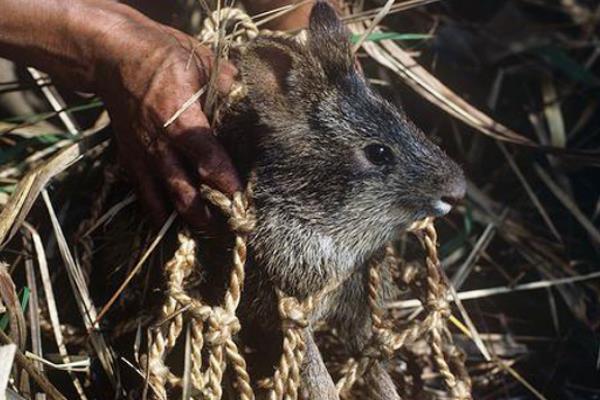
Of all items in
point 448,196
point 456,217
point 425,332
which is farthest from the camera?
point 456,217

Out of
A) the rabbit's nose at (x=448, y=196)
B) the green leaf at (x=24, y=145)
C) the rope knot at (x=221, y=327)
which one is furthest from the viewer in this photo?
the green leaf at (x=24, y=145)

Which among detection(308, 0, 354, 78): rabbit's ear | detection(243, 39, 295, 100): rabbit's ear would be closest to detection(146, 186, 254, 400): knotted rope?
detection(243, 39, 295, 100): rabbit's ear

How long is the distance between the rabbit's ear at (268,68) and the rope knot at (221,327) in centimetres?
52

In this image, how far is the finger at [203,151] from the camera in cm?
200

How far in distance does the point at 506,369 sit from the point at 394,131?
34.5 inches

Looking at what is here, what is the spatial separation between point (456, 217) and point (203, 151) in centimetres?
130

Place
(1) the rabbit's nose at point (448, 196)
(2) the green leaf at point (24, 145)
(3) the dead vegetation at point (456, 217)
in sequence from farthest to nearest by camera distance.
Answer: (2) the green leaf at point (24, 145) → (3) the dead vegetation at point (456, 217) → (1) the rabbit's nose at point (448, 196)

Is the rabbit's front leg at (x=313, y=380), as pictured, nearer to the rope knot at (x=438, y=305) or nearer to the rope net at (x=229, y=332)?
the rope net at (x=229, y=332)

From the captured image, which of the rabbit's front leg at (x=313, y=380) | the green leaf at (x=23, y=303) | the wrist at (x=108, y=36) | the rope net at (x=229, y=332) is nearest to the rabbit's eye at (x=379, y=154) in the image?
the rope net at (x=229, y=332)

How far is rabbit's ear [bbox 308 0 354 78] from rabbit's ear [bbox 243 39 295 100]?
0.23 feet

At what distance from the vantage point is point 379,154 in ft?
6.91

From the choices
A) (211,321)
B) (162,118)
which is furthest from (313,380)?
(162,118)

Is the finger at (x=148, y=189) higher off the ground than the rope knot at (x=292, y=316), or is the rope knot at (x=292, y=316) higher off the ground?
the finger at (x=148, y=189)

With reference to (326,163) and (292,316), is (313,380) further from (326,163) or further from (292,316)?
(326,163)
